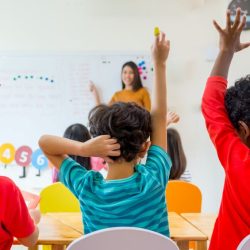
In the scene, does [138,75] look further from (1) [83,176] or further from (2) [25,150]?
(1) [83,176]

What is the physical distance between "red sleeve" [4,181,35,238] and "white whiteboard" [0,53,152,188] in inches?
91.7

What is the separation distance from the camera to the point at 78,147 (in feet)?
3.96

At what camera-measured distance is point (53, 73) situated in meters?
3.55

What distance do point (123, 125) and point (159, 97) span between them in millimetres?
214

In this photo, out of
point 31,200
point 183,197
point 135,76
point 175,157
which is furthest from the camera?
point 135,76

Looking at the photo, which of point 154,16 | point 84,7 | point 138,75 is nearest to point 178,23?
point 154,16

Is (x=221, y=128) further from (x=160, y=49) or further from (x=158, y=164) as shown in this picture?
(x=160, y=49)

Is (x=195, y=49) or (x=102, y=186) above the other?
(x=195, y=49)

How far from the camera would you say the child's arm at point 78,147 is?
45.2 inches

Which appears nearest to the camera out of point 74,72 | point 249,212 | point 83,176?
point 249,212

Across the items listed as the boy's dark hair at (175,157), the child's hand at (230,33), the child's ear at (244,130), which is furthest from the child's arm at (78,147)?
the boy's dark hair at (175,157)

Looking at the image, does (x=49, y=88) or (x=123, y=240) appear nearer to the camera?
(x=123, y=240)

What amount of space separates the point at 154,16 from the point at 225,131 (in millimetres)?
2691

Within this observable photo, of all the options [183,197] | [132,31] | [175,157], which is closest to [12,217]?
[183,197]
